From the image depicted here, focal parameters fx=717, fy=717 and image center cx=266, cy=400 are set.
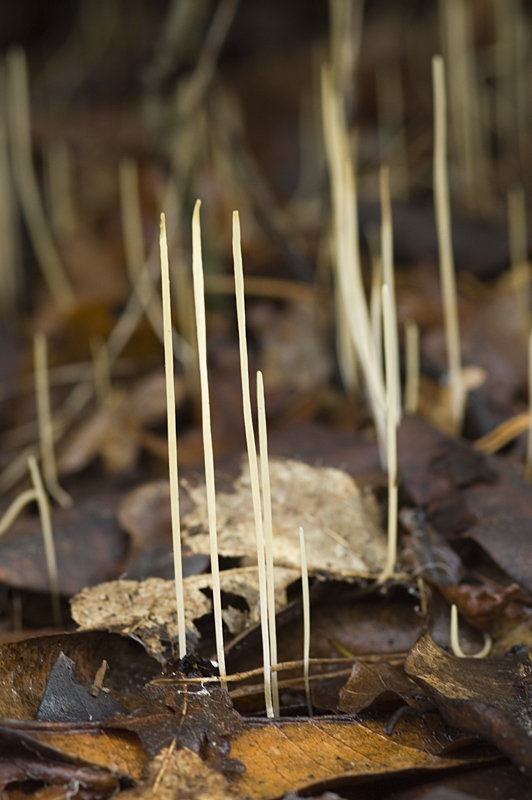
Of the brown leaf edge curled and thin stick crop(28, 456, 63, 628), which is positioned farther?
thin stick crop(28, 456, 63, 628)

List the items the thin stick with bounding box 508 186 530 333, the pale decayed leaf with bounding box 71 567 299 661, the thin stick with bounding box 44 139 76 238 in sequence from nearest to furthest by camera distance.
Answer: the pale decayed leaf with bounding box 71 567 299 661, the thin stick with bounding box 508 186 530 333, the thin stick with bounding box 44 139 76 238

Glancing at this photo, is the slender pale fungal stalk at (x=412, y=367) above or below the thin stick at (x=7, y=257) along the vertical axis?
below

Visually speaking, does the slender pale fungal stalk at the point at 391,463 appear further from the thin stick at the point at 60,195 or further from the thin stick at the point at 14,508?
the thin stick at the point at 60,195

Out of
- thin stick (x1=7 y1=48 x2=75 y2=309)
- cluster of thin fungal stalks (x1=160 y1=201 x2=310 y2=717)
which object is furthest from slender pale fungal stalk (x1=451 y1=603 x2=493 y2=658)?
thin stick (x1=7 y1=48 x2=75 y2=309)

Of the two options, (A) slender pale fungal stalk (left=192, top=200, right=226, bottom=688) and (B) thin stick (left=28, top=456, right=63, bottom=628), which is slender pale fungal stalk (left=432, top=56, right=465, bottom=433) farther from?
(B) thin stick (left=28, top=456, right=63, bottom=628)

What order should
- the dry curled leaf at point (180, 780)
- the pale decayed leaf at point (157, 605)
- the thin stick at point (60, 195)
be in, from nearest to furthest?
1. the dry curled leaf at point (180, 780)
2. the pale decayed leaf at point (157, 605)
3. the thin stick at point (60, 195)

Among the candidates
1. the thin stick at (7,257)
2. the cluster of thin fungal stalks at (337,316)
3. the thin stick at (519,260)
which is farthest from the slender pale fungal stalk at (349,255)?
the thin stick at (7,257)
